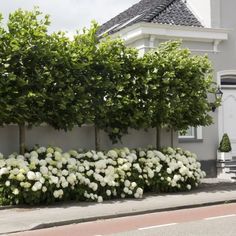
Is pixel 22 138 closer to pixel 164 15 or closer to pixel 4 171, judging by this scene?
pixel 4 171

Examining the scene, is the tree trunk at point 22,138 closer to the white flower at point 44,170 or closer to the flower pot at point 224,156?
the white flower at point 44,170

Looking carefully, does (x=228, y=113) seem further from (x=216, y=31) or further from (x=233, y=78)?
(x=216, y=31)

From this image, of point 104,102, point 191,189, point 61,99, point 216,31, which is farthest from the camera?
point 216,31

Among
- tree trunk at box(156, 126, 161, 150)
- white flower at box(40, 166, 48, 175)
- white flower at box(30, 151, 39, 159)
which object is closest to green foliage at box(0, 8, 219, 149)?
tree trunk at box(156, 126, 161, 150)

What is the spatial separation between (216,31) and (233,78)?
1833 mm

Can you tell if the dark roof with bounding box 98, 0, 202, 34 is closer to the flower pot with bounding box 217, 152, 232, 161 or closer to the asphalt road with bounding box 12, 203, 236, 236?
the flower pot with bounding box 217, 152, 232, 161

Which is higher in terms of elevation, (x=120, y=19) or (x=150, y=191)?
(x=120, y=19)

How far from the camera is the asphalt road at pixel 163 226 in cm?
830

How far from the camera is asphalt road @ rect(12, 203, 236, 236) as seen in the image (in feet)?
27.2

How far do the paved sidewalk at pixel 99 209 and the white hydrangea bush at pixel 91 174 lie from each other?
323 mm

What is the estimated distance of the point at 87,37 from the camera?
482 inches

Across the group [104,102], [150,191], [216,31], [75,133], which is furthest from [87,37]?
[216,31]

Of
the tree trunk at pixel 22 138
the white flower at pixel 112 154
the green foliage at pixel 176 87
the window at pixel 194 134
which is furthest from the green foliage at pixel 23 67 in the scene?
the window at pixel 194 134

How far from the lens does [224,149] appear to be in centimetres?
1623
